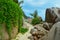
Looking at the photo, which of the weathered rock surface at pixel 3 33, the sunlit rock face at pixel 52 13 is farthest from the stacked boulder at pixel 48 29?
the weathered rock surface at pixel 3 33

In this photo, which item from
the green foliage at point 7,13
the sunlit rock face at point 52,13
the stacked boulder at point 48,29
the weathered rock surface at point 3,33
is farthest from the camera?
the sunlit rock face at point 52,13

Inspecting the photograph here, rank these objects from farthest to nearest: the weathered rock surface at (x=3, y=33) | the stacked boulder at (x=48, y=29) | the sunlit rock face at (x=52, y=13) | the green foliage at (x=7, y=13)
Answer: the sunlit rock face at (x=52, y=13), the green foliage at (x=7, y=13), the weathered rock surface at (x=3, y=33), the stacked boulder at (x=48, y=29)

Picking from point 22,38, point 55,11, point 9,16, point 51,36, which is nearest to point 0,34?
point 9,16

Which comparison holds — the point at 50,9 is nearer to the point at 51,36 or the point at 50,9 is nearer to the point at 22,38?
the point at 22,38

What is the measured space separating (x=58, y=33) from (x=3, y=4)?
5.12 metres

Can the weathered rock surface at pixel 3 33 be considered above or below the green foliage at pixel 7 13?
below

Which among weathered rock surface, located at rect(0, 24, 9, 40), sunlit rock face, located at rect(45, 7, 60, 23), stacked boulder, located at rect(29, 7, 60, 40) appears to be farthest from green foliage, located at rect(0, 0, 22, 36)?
sunlit rock face, located at rect(45, 7, 60, 23)

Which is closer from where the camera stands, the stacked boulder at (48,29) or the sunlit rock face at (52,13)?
the stacked boulder at (48,29)

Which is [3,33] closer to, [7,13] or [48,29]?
[7,13]

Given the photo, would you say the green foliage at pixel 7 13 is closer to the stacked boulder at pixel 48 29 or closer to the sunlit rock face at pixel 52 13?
the stacked boulder at pixel 48 29

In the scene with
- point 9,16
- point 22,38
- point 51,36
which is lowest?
point 22,38

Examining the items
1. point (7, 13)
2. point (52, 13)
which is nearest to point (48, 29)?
point (52, 13)

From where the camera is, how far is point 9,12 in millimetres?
10055

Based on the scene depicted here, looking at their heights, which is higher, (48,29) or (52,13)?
(52,13)
